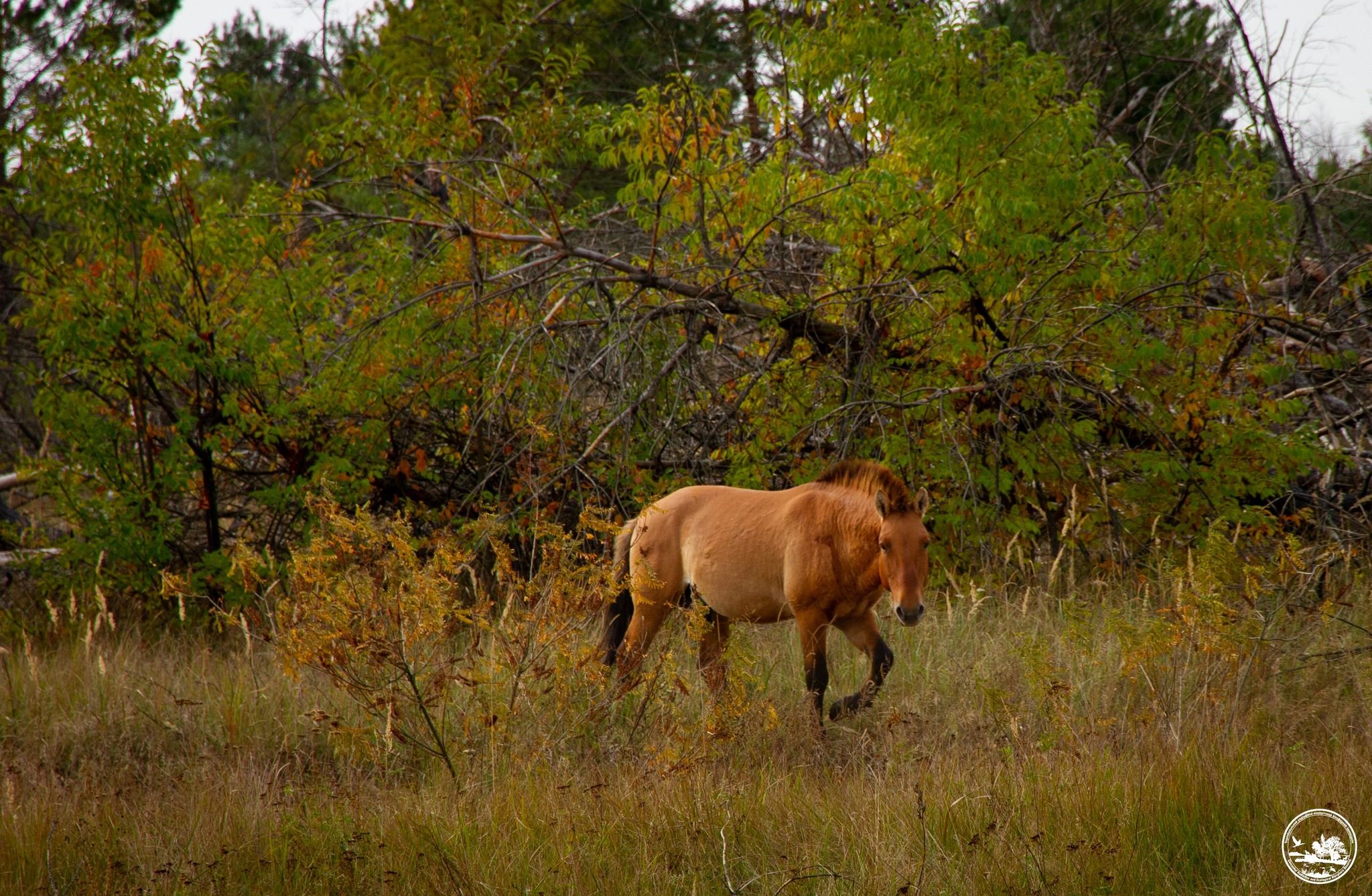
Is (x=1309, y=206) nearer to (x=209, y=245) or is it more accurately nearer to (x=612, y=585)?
(x=612, y=585)

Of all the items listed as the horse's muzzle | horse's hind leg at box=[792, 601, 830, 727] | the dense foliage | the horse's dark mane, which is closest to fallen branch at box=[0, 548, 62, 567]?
the dense foliage

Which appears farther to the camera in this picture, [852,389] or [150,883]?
[852,389]

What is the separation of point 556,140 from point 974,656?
18.2ft

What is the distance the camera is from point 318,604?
535 centimetres

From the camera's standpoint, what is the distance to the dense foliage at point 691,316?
25.8ft

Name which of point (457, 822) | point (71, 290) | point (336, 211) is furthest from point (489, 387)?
point (457, 822)

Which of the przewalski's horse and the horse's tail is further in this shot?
the horse's tail

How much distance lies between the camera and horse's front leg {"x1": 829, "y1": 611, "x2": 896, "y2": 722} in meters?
6.02

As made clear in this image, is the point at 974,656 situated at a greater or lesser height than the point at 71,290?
lesser

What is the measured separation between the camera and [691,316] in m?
8.70

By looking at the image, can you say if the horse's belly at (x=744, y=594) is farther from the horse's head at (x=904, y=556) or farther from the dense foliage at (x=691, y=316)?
the dense foliage at (x=691, y=316)

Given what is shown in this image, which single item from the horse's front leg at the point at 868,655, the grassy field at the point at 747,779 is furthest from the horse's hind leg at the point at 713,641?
the horse's front leg at the point at 868,655

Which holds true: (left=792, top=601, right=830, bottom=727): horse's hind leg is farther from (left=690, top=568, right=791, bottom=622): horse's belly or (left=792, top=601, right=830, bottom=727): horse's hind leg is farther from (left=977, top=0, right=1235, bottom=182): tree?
(left=977, top=0, right=1235, bottom=182): tree

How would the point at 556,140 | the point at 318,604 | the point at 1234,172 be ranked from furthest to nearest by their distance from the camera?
1. the point at 556,140
2. the point at 1234,172
3. the point at 318,604
